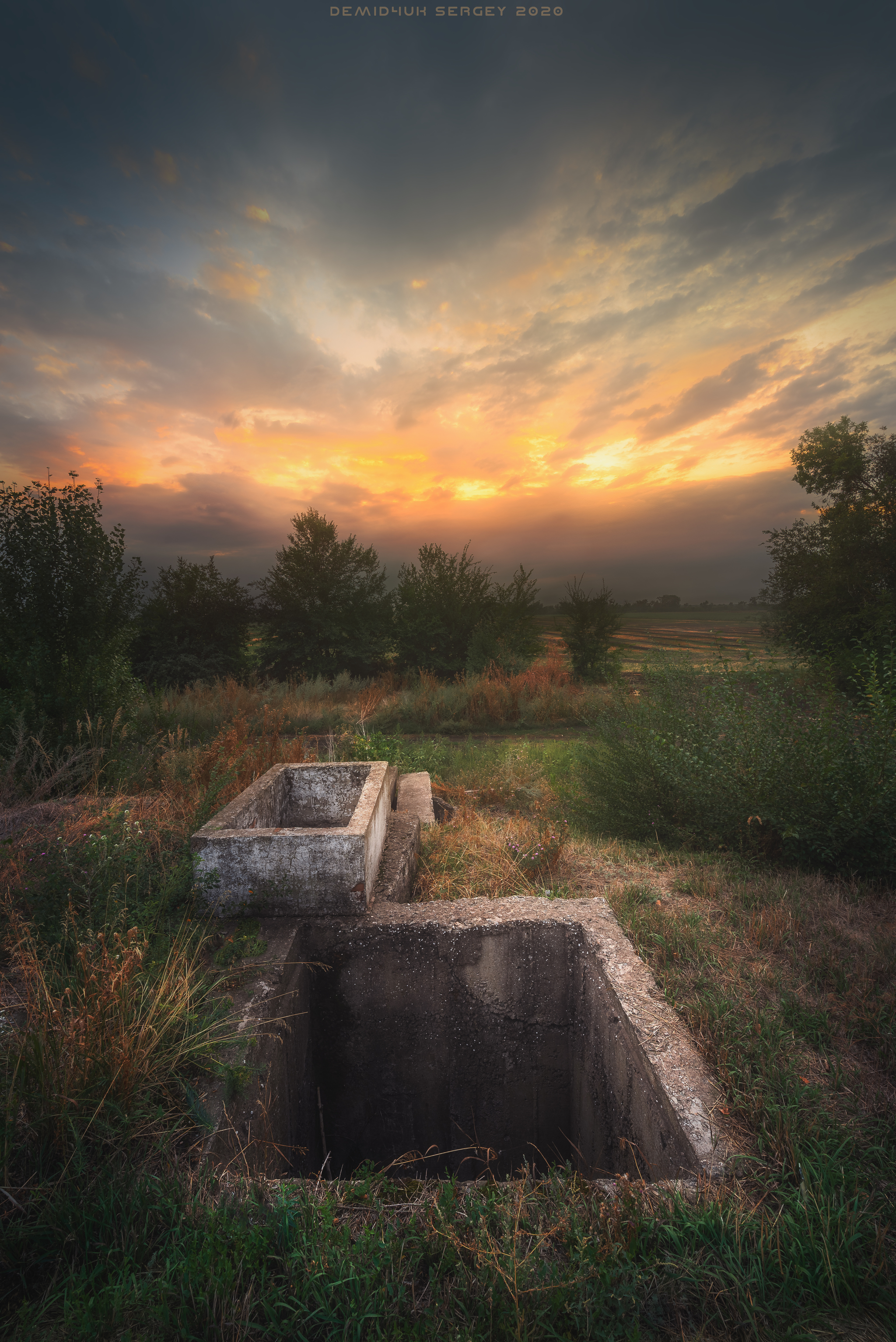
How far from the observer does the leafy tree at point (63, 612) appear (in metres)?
5.94

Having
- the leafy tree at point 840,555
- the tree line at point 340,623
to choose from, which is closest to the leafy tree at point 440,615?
the tree line at point 340,623

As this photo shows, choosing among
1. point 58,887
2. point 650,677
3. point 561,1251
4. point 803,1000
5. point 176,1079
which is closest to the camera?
point 561,1251

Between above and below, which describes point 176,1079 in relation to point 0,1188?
below

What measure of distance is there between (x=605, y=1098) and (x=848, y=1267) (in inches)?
55.6

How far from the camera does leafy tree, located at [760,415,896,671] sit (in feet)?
37.0

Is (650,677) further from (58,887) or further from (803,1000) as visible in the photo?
(58,887)

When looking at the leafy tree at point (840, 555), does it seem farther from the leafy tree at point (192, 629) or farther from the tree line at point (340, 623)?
the leafy tree at point (192, 629)

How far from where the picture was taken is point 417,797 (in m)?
5.55

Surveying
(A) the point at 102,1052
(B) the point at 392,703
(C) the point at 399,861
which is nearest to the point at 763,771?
(C) the point at 399,861

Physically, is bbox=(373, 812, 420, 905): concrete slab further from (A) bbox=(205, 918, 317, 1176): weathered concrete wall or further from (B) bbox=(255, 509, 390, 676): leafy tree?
(B) bbox=(255, 509, 390, 676): leafy tree

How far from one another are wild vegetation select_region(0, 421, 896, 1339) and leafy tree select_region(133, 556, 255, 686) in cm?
772

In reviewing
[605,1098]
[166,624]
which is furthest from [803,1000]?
[166,624]

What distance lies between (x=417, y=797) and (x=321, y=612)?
1277cm

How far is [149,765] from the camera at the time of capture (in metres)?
6.04
